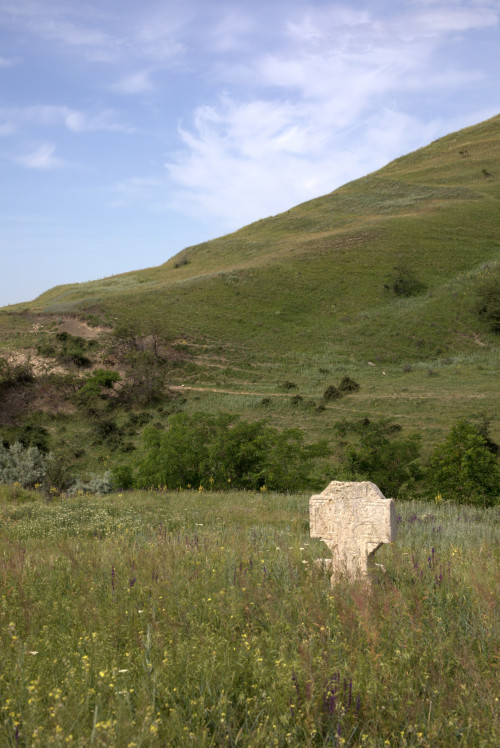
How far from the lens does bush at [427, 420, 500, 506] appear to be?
567 inches

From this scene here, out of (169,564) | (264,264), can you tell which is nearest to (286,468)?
(169,564)

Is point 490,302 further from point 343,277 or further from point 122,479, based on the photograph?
point 122,479

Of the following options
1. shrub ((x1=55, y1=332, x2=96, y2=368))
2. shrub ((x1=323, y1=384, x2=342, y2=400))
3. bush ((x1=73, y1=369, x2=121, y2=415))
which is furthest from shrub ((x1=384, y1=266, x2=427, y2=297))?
shrub ((x1=55, y1=332, x2=96, y2=368))

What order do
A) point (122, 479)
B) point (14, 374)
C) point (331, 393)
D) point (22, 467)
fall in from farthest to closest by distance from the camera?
1. point (14, 374)
2. point (331, 393)
3. point (22, 467)
4. point (122, 479)

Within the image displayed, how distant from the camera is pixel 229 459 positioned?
17.9m

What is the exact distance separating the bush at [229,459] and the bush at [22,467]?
496 cm

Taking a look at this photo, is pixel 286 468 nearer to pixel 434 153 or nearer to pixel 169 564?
pixel 169 564

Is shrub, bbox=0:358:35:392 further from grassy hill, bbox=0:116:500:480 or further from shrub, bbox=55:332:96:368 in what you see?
shrub, bbox=55:332:96:368

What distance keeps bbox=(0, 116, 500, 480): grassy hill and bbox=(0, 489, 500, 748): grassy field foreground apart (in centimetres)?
1806

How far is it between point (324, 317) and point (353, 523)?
40.4 meters

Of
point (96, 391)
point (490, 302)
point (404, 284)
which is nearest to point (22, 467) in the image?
point (96, 391)

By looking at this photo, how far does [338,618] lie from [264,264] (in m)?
51.0

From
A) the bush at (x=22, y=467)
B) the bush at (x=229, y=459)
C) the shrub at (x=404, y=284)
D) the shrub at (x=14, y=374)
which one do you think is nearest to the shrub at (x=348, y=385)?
the bush at (x=229, y=459)

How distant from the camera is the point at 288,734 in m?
2.41
